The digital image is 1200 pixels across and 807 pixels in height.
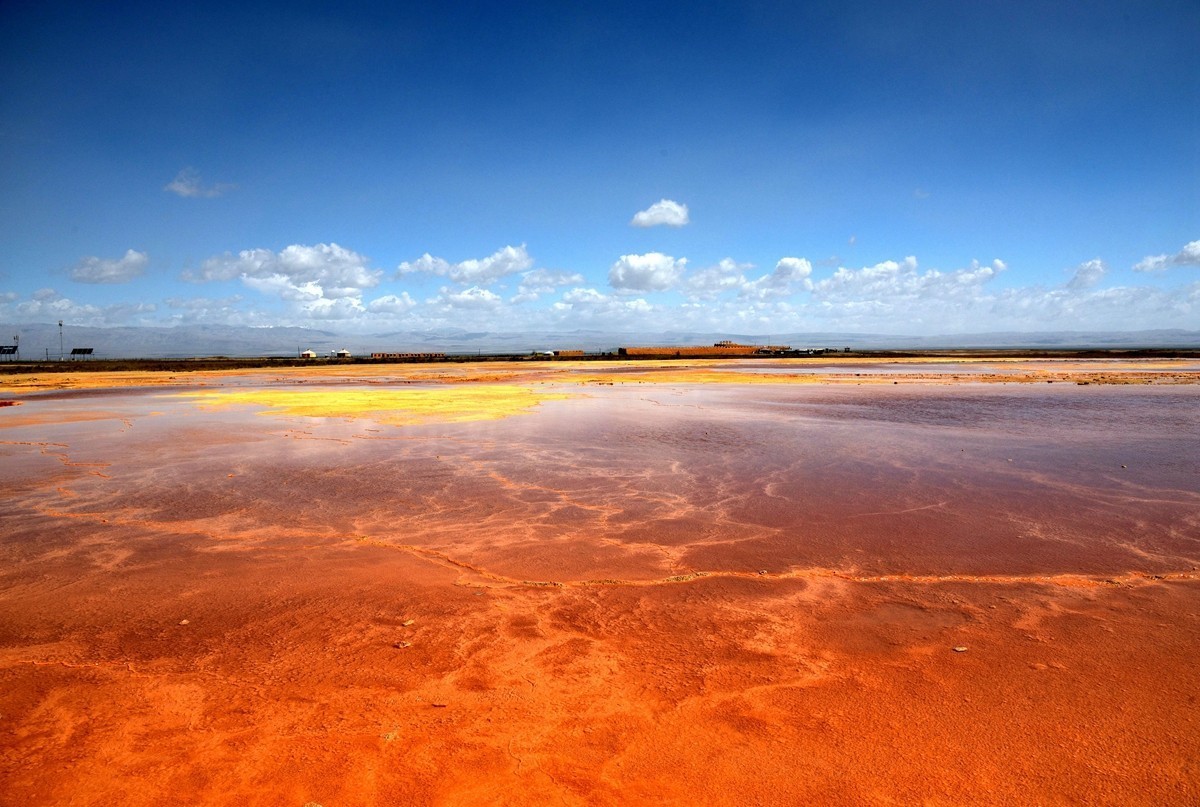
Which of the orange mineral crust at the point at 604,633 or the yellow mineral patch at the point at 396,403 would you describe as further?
the yellow mineral patch at the point at 396,403

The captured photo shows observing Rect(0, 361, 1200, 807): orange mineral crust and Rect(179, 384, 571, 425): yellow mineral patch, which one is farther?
Rect(179, 384, 571, 425): yellow mineral patch

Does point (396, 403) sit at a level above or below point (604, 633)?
above

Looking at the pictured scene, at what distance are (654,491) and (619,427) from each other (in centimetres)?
785

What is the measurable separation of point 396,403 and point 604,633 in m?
22.3

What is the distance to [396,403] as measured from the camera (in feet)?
84.9

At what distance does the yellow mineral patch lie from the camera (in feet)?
70.0

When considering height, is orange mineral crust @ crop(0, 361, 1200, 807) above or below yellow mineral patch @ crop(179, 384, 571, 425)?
below

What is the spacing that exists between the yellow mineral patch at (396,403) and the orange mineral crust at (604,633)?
8.58 metres

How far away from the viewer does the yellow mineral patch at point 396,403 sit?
21328 mm

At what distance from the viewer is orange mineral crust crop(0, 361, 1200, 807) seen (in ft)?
12.3

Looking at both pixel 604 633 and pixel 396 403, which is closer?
pixel 604 633

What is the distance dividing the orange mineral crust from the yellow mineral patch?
28.2 ft

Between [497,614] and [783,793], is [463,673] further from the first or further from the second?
[783,793]

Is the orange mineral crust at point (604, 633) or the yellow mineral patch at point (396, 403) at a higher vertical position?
the yellow mineral patch at point (396, 403)
